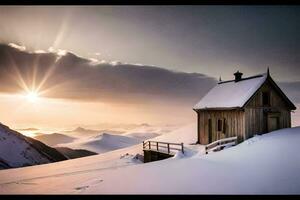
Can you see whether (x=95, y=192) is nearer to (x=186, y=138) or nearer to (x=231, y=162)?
(x=231, y=162)

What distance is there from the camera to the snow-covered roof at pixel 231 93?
2339 cm

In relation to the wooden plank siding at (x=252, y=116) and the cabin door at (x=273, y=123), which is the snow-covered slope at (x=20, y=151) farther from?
the cabin door at (x=273, y=123)

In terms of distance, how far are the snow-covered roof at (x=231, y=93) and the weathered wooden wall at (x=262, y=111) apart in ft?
2.06

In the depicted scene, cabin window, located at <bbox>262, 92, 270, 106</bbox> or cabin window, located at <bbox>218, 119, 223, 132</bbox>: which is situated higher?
cabin window, located at <bbox>262, 92, 270, 106</bbox>

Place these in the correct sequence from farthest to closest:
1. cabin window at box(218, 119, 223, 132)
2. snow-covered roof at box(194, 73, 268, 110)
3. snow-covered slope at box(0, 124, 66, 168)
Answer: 1. snow-covered slope at box(0, 124, 66, 168)
2. cabin window at box(218, 119, 223, 132)
3. snow-covered roof at box(194, 73, 268, 110)

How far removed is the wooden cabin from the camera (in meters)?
23.0

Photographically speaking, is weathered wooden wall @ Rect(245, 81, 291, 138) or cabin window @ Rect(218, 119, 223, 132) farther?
cabin window @ Rect(218, 119, 223, 132)

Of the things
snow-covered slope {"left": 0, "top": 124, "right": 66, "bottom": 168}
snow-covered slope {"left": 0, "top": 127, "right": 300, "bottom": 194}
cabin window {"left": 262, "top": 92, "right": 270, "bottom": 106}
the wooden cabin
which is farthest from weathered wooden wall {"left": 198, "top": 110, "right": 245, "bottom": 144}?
snow-covered slope {"left": 0, "top": 124, "right": 66, "bottom": 168}

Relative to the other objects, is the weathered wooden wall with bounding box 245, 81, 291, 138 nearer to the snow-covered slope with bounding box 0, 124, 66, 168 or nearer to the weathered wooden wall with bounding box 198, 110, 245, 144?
the weathered wooden wall with bounding box 198, 110, 245, 144

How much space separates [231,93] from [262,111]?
126 inches

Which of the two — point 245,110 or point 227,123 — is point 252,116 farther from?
point 227,123

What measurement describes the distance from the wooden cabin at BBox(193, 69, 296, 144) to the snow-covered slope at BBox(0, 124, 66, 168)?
212 feet

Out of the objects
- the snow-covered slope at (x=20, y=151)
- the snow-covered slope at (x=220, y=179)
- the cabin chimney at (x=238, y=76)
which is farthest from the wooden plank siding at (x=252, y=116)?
the snow-covered slope at (x=20, y=151)

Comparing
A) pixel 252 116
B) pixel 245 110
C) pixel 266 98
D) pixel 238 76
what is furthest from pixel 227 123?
pixel 238 76
